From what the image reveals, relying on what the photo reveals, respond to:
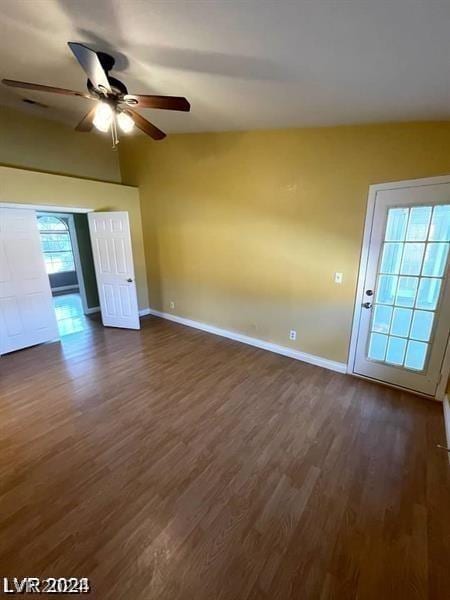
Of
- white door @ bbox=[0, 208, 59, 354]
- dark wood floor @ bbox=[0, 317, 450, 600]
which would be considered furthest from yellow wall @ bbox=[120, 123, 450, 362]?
white door @ bbox=[0, 208, 59, 354]

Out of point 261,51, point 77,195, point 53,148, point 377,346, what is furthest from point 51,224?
point 377,346

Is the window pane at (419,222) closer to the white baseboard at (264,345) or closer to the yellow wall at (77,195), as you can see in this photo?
the white baseboard at (264,345)

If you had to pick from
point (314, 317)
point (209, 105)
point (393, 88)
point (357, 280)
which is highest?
point (209, 105)

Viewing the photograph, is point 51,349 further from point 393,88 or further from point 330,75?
point 393,88

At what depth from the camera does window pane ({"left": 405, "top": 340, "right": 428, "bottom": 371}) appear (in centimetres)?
261

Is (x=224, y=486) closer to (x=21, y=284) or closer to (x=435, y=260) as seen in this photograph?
(x=435, y=260)

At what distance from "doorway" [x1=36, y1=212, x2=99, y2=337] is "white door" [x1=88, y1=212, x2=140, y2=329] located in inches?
27.6

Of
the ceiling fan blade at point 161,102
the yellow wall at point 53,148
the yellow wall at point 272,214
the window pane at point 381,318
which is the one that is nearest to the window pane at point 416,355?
the window pane at point 381,318

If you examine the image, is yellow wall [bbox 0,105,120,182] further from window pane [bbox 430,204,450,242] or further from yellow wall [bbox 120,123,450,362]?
window pane [bbox 430,204,450,242]

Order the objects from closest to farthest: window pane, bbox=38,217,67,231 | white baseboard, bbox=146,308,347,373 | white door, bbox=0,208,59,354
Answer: white baseboard, bbox=146,308,347,373
white door, bbox=0,208,59,354
window pane, bbox=38,217,67,231

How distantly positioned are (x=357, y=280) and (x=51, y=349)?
4.40 m

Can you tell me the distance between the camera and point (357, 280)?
2844mm

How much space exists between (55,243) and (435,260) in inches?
355

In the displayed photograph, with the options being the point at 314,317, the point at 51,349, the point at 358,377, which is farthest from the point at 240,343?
the point at 51,349
